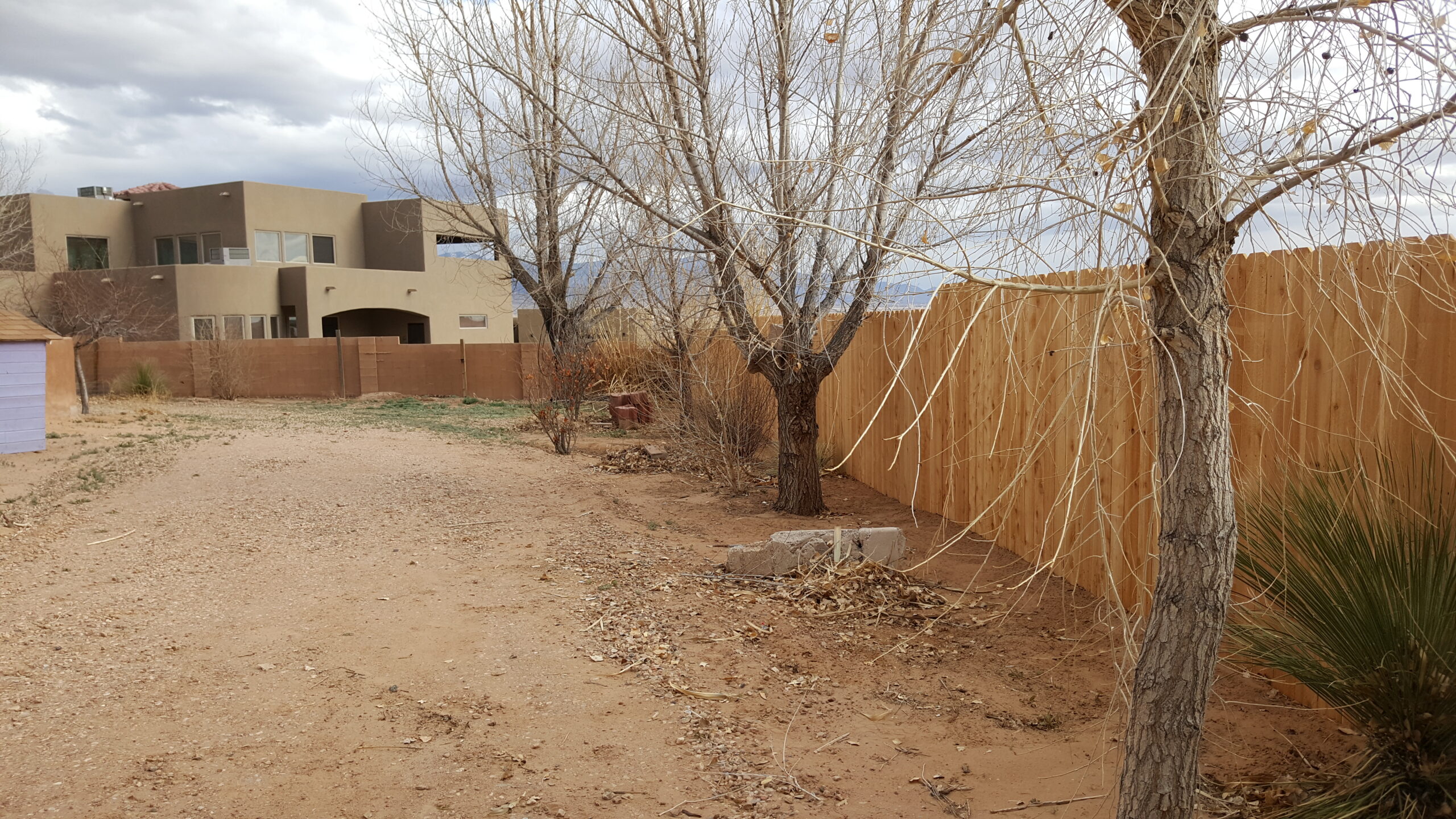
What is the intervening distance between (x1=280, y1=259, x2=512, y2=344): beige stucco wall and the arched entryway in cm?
84

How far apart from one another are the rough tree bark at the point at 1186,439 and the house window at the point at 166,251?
30.3 metres

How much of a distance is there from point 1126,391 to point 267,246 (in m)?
27.0

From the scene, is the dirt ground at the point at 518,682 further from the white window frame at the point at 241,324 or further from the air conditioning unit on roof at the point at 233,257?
the air conditioning unit on roof at the point at 233,257

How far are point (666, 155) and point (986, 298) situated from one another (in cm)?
623

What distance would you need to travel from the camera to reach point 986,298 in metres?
1.93

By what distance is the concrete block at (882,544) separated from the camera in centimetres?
595

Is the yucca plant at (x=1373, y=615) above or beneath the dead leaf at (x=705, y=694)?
above

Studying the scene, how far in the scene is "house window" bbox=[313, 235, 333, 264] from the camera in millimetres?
28000

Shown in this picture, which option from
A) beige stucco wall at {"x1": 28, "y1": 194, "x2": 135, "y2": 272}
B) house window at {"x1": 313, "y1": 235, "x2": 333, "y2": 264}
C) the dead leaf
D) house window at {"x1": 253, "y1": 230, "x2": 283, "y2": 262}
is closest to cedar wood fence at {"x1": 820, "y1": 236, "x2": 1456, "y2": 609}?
the dead leaf

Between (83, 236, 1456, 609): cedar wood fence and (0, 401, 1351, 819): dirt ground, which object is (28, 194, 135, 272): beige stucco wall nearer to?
(0, 401, 1351, 819): dirt ground

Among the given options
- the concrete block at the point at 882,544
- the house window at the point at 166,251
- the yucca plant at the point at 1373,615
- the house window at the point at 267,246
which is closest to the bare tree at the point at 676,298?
the concrete block at the point at 882,544

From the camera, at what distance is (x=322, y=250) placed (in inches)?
1112

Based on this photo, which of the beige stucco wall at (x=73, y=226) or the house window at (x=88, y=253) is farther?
the house window at (x=88, y=253)

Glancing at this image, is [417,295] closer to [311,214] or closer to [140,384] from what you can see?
[311,214]
